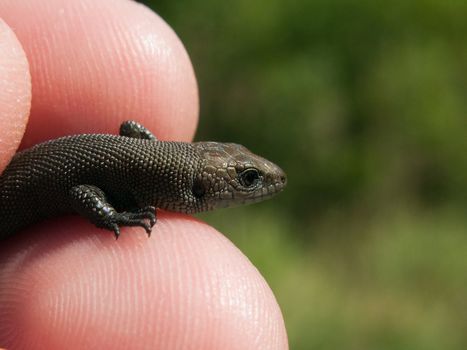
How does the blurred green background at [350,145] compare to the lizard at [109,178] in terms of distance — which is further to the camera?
the blurred green background at [350,145]

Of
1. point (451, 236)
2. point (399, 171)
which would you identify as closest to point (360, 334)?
point (451, 236)

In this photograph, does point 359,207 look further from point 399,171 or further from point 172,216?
point 172,216

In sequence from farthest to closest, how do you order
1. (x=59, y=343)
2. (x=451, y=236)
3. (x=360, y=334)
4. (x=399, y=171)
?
(x=399, y=171) → (x=451, y=236) → (x=360, y=334) → (x=59, y=343)

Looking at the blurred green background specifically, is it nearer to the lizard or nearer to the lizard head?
the lizard head

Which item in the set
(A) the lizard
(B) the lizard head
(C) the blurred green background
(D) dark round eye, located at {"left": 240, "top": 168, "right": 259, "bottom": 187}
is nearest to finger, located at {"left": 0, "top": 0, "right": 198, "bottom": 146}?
(A) the lizard

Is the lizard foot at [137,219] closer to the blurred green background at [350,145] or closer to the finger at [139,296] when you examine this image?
the finger at [139,296]

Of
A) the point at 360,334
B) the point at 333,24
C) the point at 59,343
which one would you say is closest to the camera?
the point at 59,343

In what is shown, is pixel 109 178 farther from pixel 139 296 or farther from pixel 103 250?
pixel 139 296

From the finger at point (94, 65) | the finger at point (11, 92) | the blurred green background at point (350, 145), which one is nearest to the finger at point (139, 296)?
the finger at point (11, 92)

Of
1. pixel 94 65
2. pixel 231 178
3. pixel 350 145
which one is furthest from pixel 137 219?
pixel 350 145
